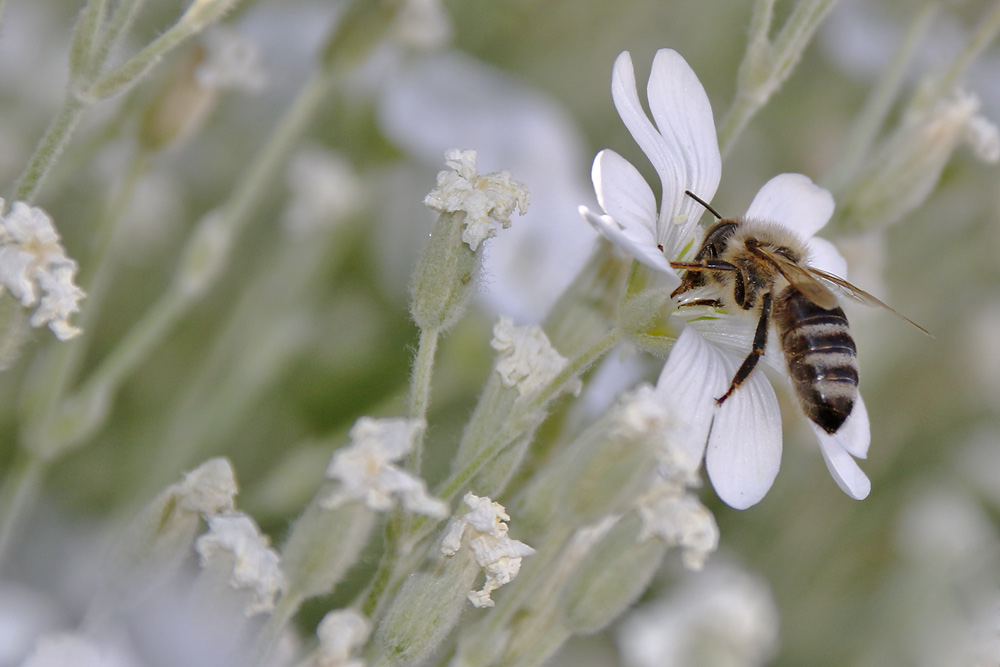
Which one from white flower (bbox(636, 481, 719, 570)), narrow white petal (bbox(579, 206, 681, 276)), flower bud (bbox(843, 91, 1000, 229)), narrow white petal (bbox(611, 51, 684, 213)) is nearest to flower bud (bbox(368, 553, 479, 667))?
white flower (bbox(636, 481, 719, 570))

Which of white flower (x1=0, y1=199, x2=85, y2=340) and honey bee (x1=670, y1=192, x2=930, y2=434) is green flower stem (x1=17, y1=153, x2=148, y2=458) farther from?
honey bee (x1=670, y1=192, x2=930, y2=434)

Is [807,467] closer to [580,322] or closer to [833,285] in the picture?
[833,285]

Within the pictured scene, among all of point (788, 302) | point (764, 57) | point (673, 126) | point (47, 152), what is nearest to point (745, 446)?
point (788, 302)

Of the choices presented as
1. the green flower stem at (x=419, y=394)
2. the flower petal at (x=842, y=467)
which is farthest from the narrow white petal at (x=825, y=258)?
the green flower stem at (x=419, y=394)

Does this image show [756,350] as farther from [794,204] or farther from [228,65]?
[228,65]

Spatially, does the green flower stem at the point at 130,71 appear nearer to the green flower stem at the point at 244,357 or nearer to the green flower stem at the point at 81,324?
the green flower stem at the point at 81,324

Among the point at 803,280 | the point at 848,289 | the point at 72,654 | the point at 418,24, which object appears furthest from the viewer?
the point at 418,24

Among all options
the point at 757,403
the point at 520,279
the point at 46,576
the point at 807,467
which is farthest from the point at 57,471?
the point at 807,467
